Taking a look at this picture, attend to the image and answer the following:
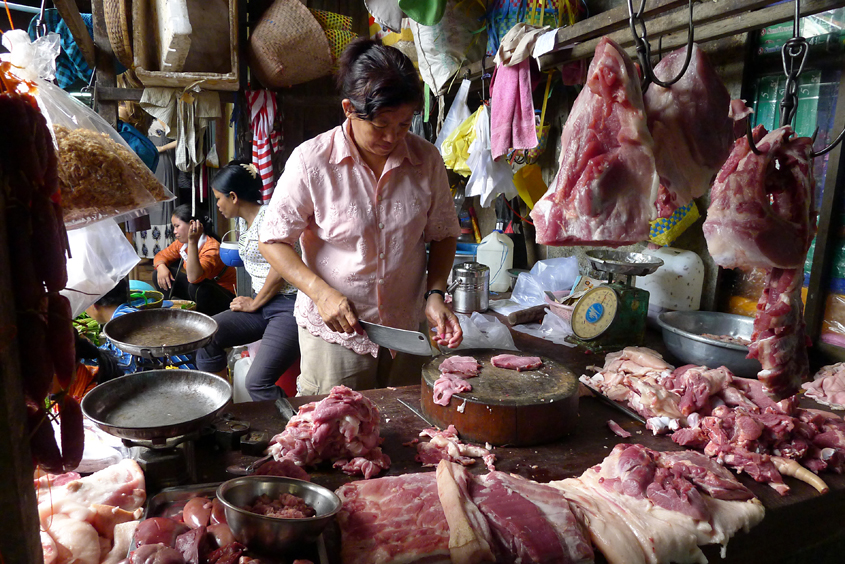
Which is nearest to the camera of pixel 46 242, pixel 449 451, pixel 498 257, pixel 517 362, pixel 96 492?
pixel 46 242

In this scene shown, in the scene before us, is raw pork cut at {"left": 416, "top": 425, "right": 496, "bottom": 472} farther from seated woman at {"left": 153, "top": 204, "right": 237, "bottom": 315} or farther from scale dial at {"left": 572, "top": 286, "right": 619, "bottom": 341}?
seated woman at {"left": 153, "top": 204, "right": 237, "bottom": 315}

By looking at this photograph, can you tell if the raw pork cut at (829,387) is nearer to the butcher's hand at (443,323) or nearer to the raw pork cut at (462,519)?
the butcher's hand at (443,323)

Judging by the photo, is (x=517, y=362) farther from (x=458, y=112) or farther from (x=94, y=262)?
(x=458, y=112)

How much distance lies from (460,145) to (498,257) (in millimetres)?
1257

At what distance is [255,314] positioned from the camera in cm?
457

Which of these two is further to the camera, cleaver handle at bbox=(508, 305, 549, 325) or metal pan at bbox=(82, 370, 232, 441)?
cleaver handle at bbox=(508, 305, 549, 325)

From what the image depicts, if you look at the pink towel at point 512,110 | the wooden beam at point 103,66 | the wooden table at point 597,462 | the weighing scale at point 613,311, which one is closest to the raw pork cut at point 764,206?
the wooden table at point 597,462

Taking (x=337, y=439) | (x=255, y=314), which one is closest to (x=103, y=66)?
(x=255, y=314)

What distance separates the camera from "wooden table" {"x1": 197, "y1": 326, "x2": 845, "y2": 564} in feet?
6.57

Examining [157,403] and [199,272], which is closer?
[157,403]

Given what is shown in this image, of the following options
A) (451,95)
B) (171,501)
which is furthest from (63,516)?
(451,95)

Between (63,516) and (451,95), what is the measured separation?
200 inches

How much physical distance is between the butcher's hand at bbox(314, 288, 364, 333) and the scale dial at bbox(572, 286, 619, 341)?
1850 mm

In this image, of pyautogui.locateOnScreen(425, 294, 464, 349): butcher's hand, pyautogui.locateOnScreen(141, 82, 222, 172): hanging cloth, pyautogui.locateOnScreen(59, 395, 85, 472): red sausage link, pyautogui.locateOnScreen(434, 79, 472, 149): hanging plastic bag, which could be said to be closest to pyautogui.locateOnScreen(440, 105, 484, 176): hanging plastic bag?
pyautogui.locateOnScreen(434, 79, 472, 149): hanging plastic bag
